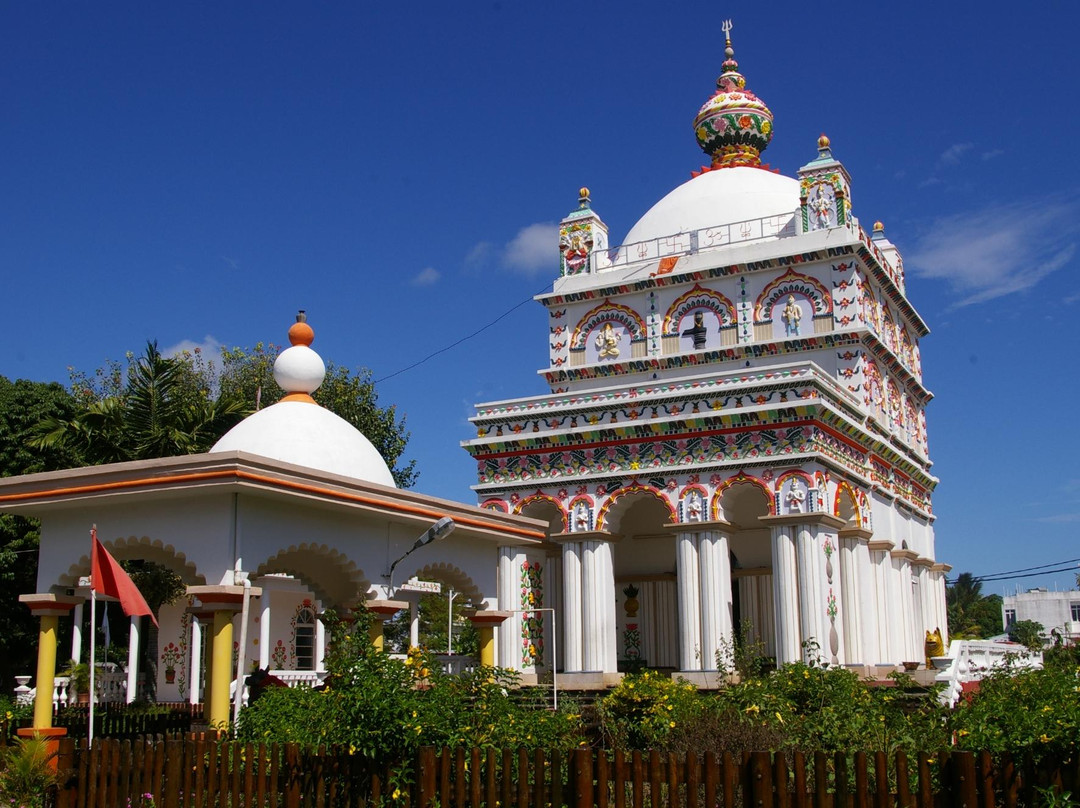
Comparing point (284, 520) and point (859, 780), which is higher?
point (284, 520)

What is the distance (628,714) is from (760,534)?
1107cm

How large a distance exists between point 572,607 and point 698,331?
7665mm

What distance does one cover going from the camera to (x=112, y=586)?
10.8 m

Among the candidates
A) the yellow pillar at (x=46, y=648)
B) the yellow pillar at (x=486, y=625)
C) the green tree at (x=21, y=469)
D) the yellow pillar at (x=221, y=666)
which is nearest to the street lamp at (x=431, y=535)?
the yellow pillar at (x=486, y=625)

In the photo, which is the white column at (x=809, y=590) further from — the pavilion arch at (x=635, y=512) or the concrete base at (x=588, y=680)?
the concrete base at (x=588, y=680)

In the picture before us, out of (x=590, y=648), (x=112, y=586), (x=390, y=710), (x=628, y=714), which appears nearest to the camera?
(x=390, y=710)

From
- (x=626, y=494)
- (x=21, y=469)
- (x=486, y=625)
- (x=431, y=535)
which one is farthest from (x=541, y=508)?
(x=21, y=469)

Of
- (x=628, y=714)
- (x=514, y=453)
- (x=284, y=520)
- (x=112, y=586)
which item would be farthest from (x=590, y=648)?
(x=112, y=586)

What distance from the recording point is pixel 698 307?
26891 millimetres

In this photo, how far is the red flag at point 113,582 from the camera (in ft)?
34.7

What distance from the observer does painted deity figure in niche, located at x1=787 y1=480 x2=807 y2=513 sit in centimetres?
2041

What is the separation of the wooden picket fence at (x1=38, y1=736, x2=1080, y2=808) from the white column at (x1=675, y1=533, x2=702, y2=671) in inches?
427

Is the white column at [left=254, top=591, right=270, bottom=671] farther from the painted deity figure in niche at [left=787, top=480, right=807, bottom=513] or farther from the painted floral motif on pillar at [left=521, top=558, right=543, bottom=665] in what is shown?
the painted deity figure in niche at [left=787, top=480, right=807, bottom=513]

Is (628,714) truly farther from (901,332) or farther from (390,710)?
(901,332)
